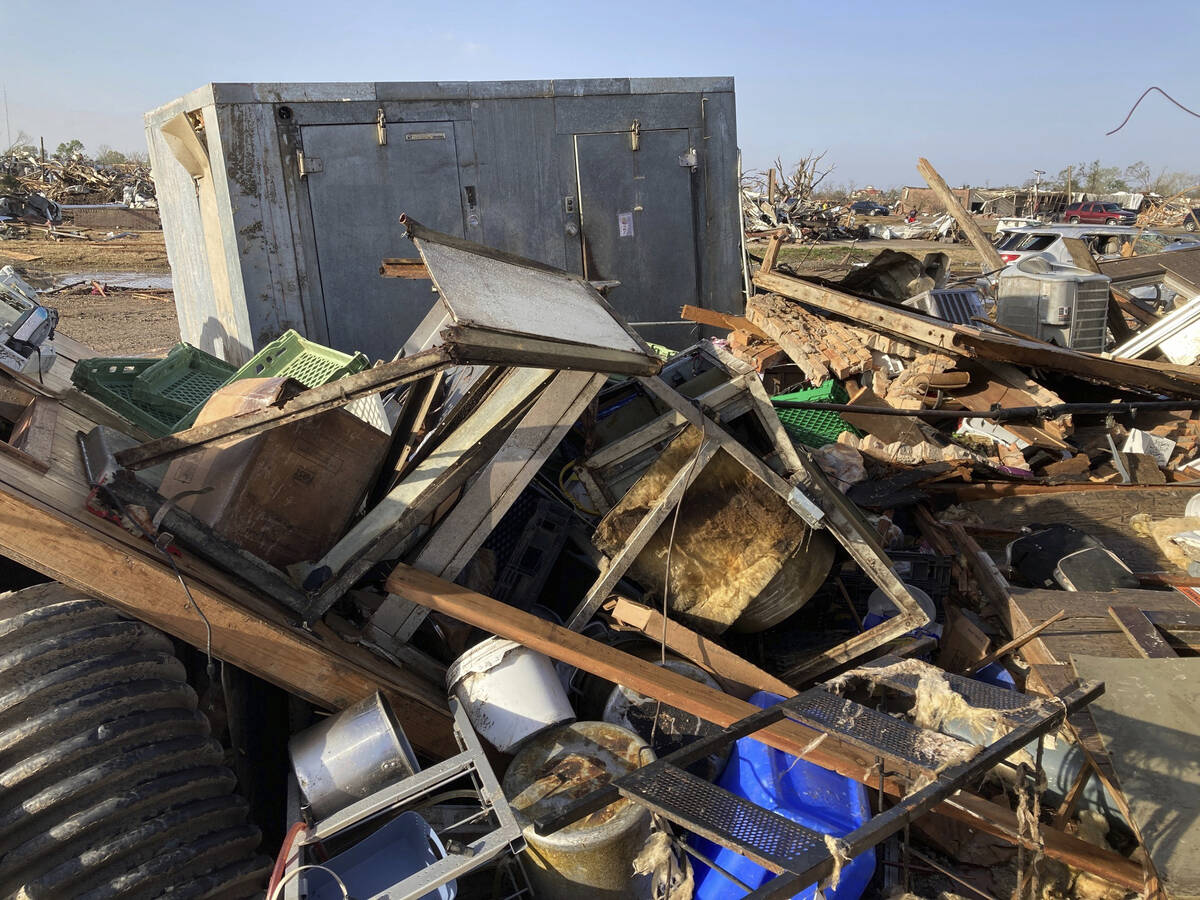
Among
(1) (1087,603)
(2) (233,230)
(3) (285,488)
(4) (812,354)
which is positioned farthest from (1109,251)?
(3) (285,488)

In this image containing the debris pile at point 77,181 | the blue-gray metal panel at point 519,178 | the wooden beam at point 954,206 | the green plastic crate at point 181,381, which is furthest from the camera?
the debris pile at point 77,181

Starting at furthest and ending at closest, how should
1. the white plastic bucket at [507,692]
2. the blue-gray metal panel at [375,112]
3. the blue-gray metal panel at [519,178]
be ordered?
the blue-gray metal panel at [519,178] → the blue-gray metal panel at [375,112] → the white plastic bucket at [507,692]

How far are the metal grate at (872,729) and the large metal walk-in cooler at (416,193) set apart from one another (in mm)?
5210

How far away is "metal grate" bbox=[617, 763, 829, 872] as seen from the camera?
72.1 inches

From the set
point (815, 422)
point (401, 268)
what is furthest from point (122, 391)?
point (815, 422)

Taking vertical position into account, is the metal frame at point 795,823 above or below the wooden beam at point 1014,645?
above

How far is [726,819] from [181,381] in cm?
383

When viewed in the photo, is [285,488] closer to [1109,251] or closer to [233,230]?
[233,230]

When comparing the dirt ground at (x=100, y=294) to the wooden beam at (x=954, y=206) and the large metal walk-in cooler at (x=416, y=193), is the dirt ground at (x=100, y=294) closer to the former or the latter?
the large metal walk-in cooler at (x=416, y=193)

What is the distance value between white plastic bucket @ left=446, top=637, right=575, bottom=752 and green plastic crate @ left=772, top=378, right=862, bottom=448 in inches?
109

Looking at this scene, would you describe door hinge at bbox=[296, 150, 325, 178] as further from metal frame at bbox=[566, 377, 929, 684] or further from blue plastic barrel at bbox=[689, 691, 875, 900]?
blue plastic barrel at bbox=[689, 691, 875, 900]

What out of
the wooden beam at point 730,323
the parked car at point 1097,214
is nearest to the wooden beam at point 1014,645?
the wooden beam at point 730,323

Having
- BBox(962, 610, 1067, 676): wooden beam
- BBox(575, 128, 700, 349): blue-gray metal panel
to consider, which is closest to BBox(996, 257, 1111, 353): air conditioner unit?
BBox(575, 128, 700, 349): blue-gray metal panel

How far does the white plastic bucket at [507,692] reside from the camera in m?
2.82
